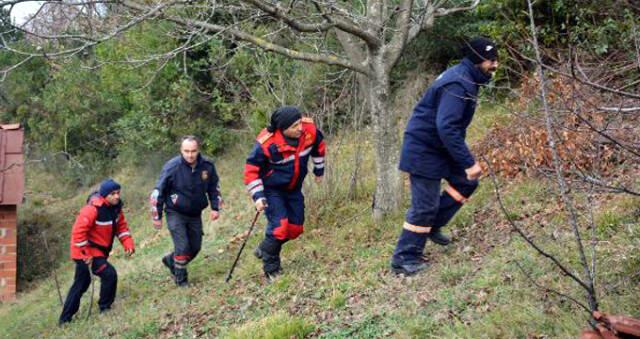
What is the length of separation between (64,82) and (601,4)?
18950mm

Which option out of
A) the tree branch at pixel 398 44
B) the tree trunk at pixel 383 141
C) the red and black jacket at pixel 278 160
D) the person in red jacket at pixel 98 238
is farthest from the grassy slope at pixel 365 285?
the tree branch at pixel 398 44

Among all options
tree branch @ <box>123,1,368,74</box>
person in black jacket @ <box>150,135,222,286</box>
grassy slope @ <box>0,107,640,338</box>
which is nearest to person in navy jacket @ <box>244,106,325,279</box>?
grassy slope @ <box>0,107,640,338</box>

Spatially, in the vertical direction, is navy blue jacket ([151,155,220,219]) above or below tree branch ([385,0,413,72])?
below

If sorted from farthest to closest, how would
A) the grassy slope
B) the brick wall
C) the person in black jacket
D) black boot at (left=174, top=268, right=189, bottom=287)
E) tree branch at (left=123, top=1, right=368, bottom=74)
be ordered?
the brick wall, black boot at (left=174, top=268, right=189, bottom=287), the person in black jacket, tree branch at (left=123, top=1, right=368, bottom=74), the grassy slope

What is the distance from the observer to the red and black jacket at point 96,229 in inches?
301

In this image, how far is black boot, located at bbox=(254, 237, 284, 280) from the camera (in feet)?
22.6

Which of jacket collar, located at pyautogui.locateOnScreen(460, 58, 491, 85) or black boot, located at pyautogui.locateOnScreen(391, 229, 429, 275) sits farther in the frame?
black boot, located at pyautogui.locateOnScreen(391, 229, 429, 275)

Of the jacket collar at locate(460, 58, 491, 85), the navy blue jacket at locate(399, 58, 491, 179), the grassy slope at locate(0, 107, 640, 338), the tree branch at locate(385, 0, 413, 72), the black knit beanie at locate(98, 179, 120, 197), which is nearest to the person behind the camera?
the grassy slope at locate(0, 107, 640, 338)

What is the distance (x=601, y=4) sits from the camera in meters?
4.23

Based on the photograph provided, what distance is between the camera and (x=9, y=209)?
47.9 ft

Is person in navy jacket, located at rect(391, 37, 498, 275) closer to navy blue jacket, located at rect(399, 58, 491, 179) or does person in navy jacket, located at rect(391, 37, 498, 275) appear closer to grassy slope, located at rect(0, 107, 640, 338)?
navy blue jacket, located at rect(399, 58, 491, 179)

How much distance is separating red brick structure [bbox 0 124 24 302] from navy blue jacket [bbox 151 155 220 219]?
753cm

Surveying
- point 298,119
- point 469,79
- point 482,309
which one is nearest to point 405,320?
point 482,309

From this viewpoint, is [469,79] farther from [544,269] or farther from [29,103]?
[29,103]
